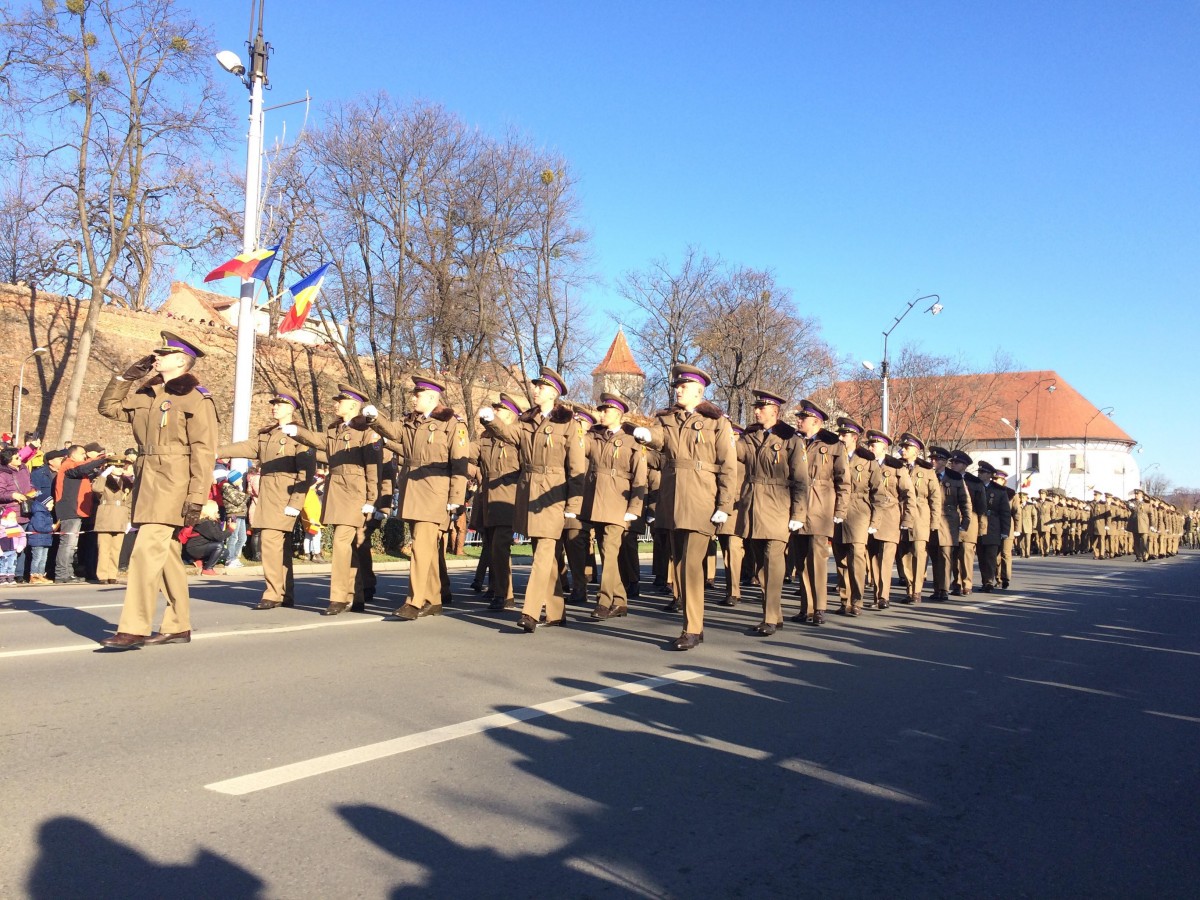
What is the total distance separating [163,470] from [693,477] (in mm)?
4404

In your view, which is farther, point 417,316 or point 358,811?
Answer: point 417,316

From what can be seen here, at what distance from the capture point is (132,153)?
31.1m

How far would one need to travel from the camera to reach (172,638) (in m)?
7.80

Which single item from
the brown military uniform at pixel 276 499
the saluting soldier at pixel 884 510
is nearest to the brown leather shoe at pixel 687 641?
the brown military uniform at pixel 276 499

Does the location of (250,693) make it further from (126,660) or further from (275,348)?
(275,348)

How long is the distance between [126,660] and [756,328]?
146 ft

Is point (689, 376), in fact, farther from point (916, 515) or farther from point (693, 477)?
point (916, 515)

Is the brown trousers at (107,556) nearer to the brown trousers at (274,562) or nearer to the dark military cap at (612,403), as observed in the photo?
the brown trousers at (274,562)

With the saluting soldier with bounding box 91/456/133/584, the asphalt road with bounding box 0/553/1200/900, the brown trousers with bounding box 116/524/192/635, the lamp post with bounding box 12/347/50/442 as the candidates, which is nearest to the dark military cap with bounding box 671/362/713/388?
the asphalt road with bounding box 0/553/1200/900

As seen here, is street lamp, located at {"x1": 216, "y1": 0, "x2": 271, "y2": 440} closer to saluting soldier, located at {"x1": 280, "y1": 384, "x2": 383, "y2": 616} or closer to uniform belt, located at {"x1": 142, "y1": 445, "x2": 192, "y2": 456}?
saluting soldier, located at {"x1": 280, "y1": 384, "x2": 383, "y2": 616}

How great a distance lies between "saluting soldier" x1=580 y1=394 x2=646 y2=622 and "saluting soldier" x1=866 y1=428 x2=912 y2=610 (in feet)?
11.3

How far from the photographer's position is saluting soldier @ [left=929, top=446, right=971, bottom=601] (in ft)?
47.6

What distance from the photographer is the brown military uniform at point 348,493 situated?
34.0 feet

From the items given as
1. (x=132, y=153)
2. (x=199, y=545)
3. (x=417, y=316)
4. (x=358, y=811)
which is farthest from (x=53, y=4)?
(x=358, y=811)
